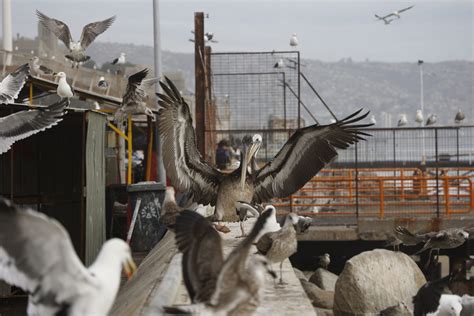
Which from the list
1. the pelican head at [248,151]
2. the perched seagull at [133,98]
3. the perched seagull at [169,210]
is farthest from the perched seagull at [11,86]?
the pelican head at [248,151]

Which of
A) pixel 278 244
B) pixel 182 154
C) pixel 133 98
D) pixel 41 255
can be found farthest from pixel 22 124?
pixel 41 255

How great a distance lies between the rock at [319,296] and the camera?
15828 mm

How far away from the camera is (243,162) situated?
11992 millimetres

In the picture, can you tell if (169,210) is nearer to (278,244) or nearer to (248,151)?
(248,151)

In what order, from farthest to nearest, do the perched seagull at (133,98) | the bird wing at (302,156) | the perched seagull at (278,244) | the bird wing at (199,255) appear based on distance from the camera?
the perched seagull at (133,98)
the bird wing at (302,156)
the perched seagull at (278,244)
the bird wing at (199,255)

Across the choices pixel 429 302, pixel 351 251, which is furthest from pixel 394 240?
pixel 429 302

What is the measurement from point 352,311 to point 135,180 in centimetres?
1141

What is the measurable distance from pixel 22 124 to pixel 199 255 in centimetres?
661

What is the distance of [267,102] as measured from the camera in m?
24.9

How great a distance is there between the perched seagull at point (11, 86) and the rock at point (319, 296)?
593 centimetres

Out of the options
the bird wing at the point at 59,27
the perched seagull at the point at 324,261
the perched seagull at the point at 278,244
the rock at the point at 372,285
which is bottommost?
the perched seagull at the point at 324,261

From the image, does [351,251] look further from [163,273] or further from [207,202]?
[163,273]

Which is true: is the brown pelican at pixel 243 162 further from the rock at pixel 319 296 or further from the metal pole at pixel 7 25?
the metal pole at pixel 7 25

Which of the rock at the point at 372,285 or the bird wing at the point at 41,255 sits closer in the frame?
the bird wing at the point at 41,255
